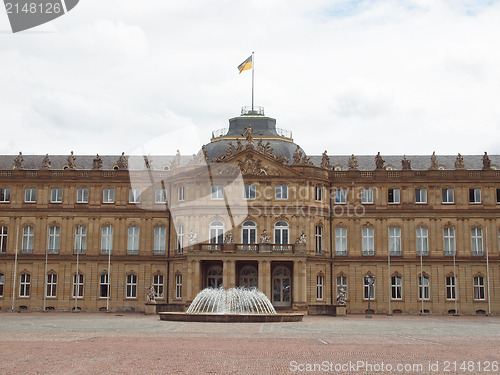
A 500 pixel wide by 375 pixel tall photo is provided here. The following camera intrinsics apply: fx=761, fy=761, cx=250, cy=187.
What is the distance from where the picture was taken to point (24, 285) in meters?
76.4

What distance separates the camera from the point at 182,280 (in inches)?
2901

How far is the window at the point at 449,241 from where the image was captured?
75875 millimetres

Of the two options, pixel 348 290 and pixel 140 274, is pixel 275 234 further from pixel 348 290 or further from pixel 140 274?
pixel 140 274

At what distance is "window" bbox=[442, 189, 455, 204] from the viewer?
3014 inches

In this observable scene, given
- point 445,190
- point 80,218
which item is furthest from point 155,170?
point 445,190

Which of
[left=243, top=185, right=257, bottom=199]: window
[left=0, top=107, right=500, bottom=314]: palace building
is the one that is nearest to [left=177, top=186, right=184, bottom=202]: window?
[left=0, top=107, right=500, bottom=314]: palace building

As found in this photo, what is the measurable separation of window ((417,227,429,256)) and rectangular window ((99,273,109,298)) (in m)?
31.4

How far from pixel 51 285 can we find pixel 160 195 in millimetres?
14137

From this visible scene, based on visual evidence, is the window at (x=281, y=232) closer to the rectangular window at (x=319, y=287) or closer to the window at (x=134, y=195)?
the rectangular window at (x=319, y=287)

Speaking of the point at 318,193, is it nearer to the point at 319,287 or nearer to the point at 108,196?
the point at 319,287

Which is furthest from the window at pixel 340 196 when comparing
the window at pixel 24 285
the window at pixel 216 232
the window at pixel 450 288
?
the window at pixel 24 285

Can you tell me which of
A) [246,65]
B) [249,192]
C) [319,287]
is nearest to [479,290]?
[319,287]

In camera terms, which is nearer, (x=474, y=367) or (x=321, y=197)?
(x=474, y=367)

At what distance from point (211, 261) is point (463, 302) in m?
25.1
